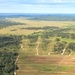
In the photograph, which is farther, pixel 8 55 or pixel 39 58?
pixel 8 55

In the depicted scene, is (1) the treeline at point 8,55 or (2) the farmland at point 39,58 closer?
(1) the treeline at point 8,55

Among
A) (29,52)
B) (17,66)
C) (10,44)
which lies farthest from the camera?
(10,44)

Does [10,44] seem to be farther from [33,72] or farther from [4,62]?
[33,72]

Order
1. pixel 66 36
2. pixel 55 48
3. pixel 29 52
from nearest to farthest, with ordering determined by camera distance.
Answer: pixel 29 52 < pixel 55 48 < pixel 66 36

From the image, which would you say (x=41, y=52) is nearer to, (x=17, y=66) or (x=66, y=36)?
(x=17, y=66)

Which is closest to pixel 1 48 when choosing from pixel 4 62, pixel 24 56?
pixel 24 56

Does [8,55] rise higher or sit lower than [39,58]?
higher

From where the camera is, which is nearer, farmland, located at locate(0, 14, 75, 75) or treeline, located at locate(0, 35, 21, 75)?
treeline, located at locate(0, 35, 21, 75)

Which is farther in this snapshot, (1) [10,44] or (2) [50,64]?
(1) [10,44]
